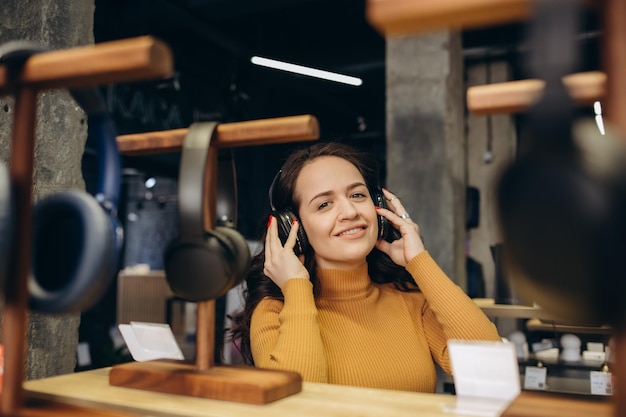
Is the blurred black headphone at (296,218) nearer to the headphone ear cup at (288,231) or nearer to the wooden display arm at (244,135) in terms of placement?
the headphone ear cup at (288,231)

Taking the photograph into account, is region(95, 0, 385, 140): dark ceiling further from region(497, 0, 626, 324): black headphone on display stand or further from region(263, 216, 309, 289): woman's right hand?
region(497, 0, 626, 324): black headphone on display stand

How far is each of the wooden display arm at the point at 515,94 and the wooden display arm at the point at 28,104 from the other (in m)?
0.41

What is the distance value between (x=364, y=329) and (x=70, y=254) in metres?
1.17

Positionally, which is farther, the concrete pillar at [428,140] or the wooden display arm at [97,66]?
the concrete pillar at [428,140]

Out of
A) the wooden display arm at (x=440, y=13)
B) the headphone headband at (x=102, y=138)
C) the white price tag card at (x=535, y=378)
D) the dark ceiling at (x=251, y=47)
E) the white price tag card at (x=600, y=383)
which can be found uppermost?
the dark ceiling at (x=251, y=47)

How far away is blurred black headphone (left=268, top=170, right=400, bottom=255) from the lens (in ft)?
5.93

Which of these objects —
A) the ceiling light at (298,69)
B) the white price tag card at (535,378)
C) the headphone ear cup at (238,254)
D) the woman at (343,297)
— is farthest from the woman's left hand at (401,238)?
the ceiling light at (298,69)

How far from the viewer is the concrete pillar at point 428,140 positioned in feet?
13.3

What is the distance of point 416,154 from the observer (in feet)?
13.5

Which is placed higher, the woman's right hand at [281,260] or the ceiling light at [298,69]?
the ceiling light at [298,69]

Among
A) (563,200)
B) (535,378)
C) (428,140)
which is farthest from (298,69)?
(563,200)

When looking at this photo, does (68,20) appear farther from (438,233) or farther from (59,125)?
(438,233)

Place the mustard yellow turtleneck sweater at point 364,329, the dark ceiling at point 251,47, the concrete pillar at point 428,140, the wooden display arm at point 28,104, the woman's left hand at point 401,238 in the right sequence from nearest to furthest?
the wooden display arm at point 28,104 → the mustard yellow turtleneck sweater at point 364,329 → the woman's left hand at point 401,238 → the concrete pillar at point 428,140 → the dark ceiling at point 251,47

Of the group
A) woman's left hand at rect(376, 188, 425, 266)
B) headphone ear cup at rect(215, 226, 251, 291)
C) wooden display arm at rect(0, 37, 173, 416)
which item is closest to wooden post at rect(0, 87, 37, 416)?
wooden display arm at rect(0, 37, 173, 416)
